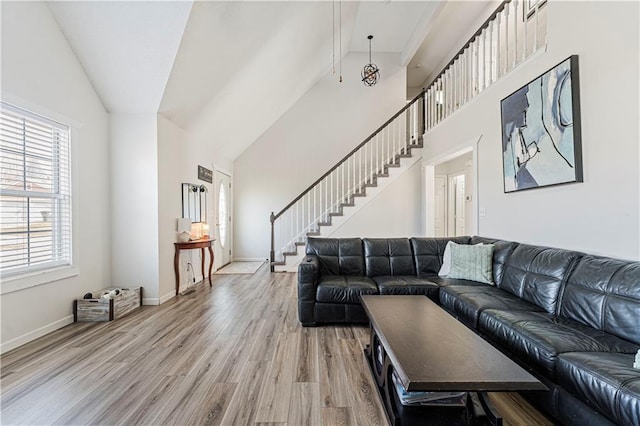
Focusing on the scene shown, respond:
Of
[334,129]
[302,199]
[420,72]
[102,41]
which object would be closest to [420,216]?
[302,199]

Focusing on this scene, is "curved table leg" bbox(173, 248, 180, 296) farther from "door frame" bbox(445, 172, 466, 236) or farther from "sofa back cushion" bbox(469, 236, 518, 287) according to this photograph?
"door frame" bbox(445, 172, 466, 236)

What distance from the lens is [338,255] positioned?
12.9 ft

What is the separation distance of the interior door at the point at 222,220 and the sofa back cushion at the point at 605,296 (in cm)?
585

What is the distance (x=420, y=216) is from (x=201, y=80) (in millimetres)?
4619

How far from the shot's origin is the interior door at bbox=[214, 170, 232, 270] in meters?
6.52

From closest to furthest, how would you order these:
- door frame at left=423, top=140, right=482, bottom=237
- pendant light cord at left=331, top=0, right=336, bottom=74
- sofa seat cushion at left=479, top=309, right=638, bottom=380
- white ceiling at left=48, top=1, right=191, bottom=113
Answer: sofa seat cushion at left=479, top=309, right=638, bottom=380
white ceiling at left=48, top=1, right=191, bottom=113
door frame at left=423, top=140, right=482, bottom=237
pendant light cord at left=331, top=0, right=336, bottom=74

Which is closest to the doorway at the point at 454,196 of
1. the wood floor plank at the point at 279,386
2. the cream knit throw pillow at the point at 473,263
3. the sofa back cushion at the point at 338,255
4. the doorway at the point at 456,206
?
the doorway at the point at 456,206

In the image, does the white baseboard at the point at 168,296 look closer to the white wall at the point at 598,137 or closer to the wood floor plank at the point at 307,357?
the wood floor plank at the point at 307,357

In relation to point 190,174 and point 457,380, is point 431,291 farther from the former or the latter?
point 190,174

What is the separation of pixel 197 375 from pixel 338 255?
7.00 feet

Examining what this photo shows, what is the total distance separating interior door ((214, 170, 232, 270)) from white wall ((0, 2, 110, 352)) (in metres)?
2.59

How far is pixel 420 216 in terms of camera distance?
618cm

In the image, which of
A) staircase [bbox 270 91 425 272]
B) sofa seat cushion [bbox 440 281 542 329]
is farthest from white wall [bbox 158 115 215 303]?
sofa seat cushion [bbox 440 281 542 329]

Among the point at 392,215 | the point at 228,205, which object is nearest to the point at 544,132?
the point at 392,215
